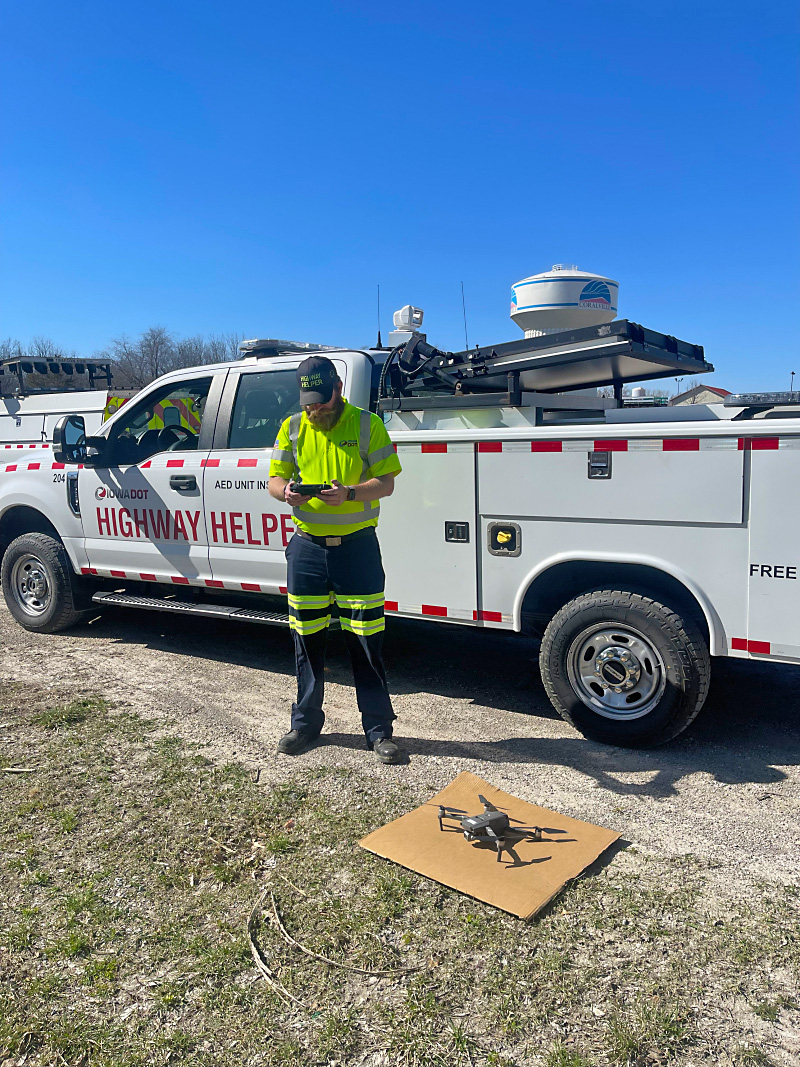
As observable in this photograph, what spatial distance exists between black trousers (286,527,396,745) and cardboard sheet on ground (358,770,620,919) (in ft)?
2.50

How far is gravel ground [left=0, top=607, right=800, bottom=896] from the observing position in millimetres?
3414

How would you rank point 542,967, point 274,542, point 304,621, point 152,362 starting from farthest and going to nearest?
1. point 152,362
2. point 274,542
3. point 304,621
4. point 542,967

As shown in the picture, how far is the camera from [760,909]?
2.78 meters

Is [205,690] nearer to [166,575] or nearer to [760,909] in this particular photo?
[166,575]

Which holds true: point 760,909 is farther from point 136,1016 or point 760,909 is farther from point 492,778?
point 136,1016

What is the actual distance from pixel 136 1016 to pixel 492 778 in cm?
196

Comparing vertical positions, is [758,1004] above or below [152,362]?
below

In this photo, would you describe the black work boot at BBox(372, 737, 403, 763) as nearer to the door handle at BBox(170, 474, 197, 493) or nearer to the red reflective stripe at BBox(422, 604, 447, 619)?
the red reflective stripe at BBox(422, 604, 447, 619)

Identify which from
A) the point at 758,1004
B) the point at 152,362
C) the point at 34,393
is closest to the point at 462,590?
the point at 758,1004

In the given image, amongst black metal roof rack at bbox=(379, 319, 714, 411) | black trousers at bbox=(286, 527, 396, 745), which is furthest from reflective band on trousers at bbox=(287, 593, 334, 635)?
black metal roof rack at bbox=(379, 319, 714, 411)

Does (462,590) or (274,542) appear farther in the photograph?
(274,542)

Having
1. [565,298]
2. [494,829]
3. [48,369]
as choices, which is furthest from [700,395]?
[494,829]

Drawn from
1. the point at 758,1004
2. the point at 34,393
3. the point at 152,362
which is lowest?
the point at 758,1004

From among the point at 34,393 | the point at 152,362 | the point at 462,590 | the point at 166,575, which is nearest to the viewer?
the point at 462,590
